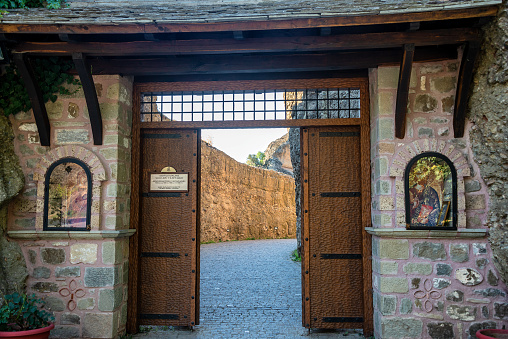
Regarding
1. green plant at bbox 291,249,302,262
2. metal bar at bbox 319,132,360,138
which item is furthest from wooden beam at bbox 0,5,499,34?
green plant at bbox 291,249,302,262

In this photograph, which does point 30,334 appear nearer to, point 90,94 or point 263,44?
point 90,94

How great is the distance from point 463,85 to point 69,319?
4.60 metres

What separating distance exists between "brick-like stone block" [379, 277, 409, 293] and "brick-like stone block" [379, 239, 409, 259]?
21 centimetres

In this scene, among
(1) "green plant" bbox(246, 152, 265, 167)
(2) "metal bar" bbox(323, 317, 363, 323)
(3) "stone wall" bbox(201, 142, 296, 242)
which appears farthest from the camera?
(1) "green plant" bbox(246, 152, 265, 167)

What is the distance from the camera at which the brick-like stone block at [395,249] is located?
14.3 feet

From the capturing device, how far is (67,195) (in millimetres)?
4711

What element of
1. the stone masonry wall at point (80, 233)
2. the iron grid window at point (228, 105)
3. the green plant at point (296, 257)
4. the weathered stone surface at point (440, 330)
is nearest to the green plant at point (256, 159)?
the green plant at point (296, 257)

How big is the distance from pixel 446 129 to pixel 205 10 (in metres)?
2.66

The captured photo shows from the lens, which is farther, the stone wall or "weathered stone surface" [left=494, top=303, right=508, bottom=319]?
the stone wall

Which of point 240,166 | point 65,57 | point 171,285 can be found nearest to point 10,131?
point 65,57

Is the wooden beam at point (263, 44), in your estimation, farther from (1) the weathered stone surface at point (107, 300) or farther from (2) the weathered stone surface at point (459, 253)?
(1) the weathered stone surface at point (107, 300)

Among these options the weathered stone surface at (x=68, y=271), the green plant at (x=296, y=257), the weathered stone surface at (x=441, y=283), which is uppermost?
the weathered stone surface at (x=68, y=271)

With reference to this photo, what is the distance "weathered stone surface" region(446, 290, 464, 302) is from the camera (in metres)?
4.25

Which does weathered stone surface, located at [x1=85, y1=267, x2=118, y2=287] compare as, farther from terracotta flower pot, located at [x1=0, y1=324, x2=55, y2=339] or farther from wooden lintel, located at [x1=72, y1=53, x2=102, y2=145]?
wooden lintel, located at [x1=72, y1=53, x2=102, y2=145]
